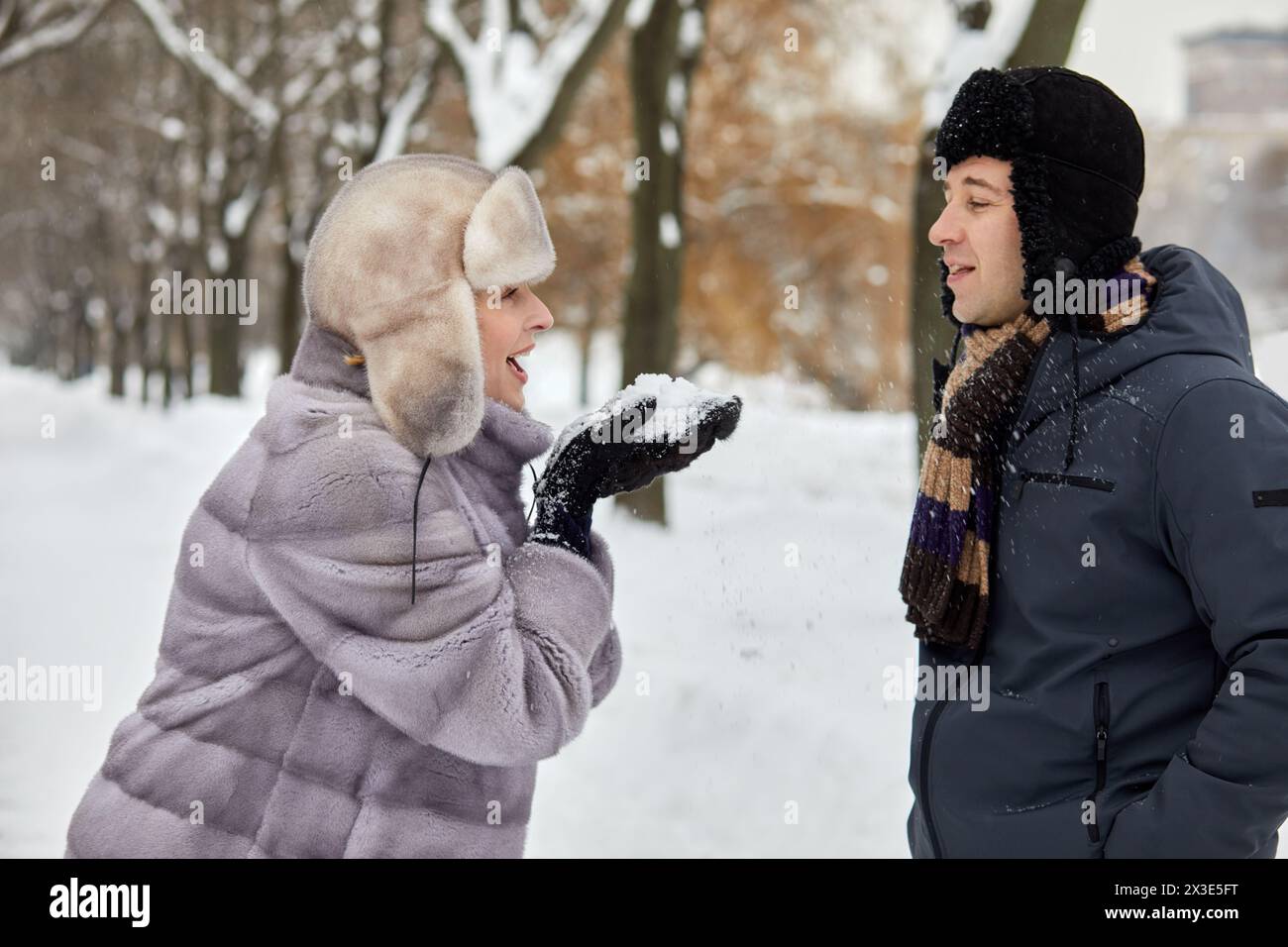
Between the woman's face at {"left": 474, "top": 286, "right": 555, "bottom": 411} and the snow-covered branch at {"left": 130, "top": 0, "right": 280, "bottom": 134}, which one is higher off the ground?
the snow-covered branch at {"left": 130, "top": 0, "right": 280, "bottom": 134}

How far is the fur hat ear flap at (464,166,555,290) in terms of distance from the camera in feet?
7.53

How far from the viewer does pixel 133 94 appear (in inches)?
1037

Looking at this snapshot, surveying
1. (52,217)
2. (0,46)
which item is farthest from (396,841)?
(52,217)

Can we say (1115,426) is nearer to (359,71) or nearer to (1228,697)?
(1228,697)

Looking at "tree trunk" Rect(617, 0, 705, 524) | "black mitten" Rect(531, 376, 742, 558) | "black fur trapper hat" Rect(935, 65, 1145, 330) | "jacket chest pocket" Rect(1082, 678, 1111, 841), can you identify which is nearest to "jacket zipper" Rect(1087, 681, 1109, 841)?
"jacket chest pocket" Rect(1082, 678, 1111, 841)

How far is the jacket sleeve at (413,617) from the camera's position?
2.14m

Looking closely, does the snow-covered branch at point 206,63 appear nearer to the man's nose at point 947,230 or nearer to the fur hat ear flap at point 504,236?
the fur hat ear flap at point 504,236

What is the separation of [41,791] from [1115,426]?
4.60m

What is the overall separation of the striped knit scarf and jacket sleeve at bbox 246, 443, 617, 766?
706 mm

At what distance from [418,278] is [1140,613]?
1.36 m

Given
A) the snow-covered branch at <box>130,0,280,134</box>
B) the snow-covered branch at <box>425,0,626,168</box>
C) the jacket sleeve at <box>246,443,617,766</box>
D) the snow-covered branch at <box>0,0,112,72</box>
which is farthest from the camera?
the snow-covered branch at <box>130,0,280,134</box>

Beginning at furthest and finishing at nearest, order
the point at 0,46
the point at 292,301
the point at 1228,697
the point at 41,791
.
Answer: the point at 292,301, the point at 0,46, the point at 41,791, the point at 1228,697

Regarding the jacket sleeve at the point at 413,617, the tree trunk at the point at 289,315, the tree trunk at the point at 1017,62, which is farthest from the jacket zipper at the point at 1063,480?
the tree trunk at the point at 289,315

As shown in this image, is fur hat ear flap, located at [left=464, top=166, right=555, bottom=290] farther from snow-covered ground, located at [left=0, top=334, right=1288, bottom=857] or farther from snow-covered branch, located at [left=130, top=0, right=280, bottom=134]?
snow-covered branch, located at [left=130, top=0, right=280, bottom=134]
